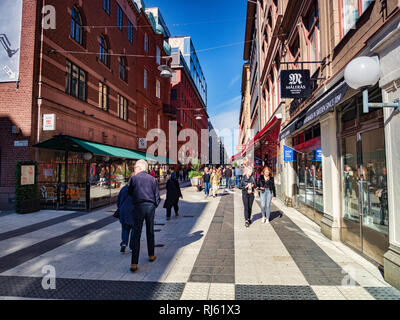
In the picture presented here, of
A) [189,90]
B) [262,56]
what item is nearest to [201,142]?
[189,90]

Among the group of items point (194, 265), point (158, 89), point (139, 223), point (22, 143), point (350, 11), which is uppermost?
point (158, 89)

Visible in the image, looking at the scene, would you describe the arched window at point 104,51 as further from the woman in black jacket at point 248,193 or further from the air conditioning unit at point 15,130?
the woman in black jacket at point 248,193

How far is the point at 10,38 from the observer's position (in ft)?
37.9

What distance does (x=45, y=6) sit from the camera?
11.9 m

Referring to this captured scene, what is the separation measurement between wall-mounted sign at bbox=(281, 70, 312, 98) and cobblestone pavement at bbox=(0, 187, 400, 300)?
4168 millimetres

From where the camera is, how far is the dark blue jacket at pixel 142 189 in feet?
14.2

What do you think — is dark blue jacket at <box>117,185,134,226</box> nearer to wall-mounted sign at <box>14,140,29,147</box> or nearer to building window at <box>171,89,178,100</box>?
wall-mounted sign at <box>14,140,29,147</box>

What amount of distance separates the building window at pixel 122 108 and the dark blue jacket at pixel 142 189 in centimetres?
1786

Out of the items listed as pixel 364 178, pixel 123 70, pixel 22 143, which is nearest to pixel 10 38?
pixel 22 143

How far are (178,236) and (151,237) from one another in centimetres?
209

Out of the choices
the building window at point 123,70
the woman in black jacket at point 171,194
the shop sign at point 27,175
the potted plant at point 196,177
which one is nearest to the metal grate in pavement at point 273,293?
the woman in black jacket at point 171,194

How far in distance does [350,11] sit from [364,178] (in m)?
3.89

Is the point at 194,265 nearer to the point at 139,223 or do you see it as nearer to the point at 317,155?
the point at 139,223
